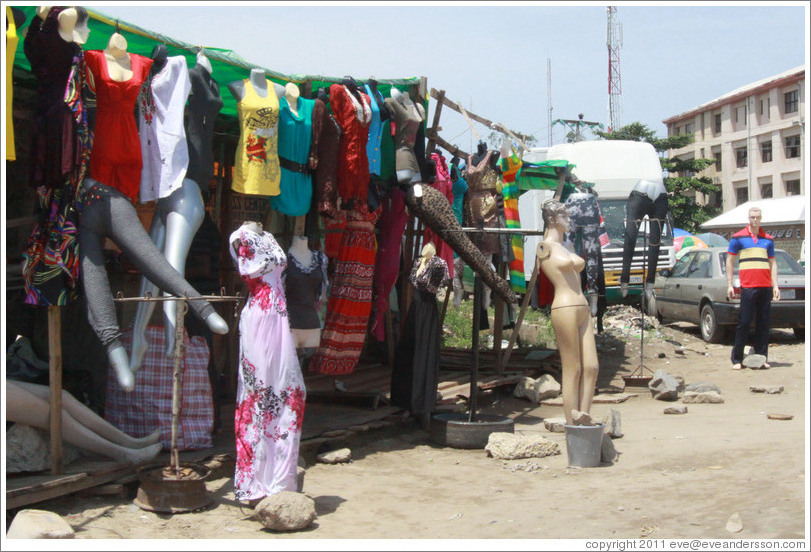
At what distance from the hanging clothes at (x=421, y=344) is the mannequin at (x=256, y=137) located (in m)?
1.75

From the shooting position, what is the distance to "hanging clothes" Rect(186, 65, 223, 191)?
216 inches

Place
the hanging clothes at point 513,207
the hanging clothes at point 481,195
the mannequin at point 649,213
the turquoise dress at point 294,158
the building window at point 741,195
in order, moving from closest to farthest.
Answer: the turquoise dress at point 294,158 → the hanging clothes at point 481,195 → the hanging clothes at point 513,207 → the mannequin at point 649,213 → the building window at point 741,195

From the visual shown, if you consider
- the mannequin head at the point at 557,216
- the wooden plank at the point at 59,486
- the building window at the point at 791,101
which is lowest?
the wooden plank at the point at 59,486

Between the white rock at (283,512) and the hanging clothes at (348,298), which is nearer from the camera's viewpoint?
the white rock at (283,512)

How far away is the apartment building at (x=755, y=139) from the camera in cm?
3594

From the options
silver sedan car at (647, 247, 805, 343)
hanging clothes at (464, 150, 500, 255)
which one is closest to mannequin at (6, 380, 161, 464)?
hanging clothes at (464, 150, 500, 255)

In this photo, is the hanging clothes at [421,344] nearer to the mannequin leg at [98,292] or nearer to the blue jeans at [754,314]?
the mannequin leg at [98,292]

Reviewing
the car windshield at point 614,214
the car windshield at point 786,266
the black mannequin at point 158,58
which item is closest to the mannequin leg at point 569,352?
the black mannequin at point 158,58

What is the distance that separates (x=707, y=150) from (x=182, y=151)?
4042 centimetres

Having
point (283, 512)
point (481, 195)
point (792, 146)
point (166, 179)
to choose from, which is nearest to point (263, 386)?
point (283, 512)

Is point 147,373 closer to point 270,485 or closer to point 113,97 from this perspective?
point 270,485

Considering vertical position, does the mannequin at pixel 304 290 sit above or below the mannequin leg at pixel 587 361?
above

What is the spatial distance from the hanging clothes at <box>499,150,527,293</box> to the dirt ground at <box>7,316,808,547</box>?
1967 mm

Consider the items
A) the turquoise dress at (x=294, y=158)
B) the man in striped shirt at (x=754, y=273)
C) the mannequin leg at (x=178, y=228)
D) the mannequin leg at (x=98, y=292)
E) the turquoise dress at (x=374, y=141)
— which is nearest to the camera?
the mannequin leg at (x=98, y=292)
